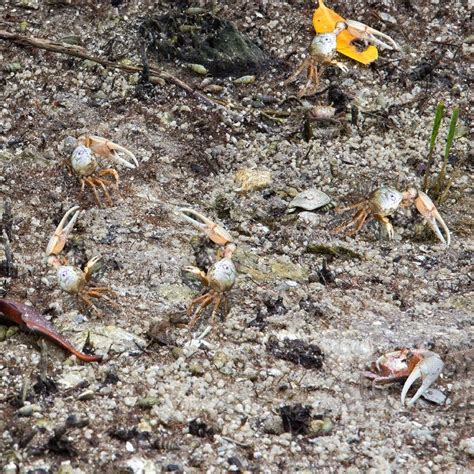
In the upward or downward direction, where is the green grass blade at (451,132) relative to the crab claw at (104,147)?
upward

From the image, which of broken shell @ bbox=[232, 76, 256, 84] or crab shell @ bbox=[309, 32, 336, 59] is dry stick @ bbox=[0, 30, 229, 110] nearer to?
broken shell @ bbox=[232, 76, 256, 84]

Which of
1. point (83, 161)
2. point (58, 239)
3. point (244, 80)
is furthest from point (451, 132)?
point (58, 239)

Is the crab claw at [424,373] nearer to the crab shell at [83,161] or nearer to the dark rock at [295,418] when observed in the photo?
the dark rock at [295,418]

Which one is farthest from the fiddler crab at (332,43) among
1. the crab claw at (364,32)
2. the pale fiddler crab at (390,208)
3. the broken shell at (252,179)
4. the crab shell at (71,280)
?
the crab shell at (71,280)

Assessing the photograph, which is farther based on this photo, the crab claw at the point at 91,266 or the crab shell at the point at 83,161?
the crab shell at the point at 83,161

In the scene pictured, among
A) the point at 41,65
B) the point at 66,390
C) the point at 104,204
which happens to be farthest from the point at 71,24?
the point at 66,390

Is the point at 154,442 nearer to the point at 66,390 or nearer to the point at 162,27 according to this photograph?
the point at 66,390

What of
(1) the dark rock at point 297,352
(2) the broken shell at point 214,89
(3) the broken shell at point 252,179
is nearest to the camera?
(1) the dark rock at point 297,352
